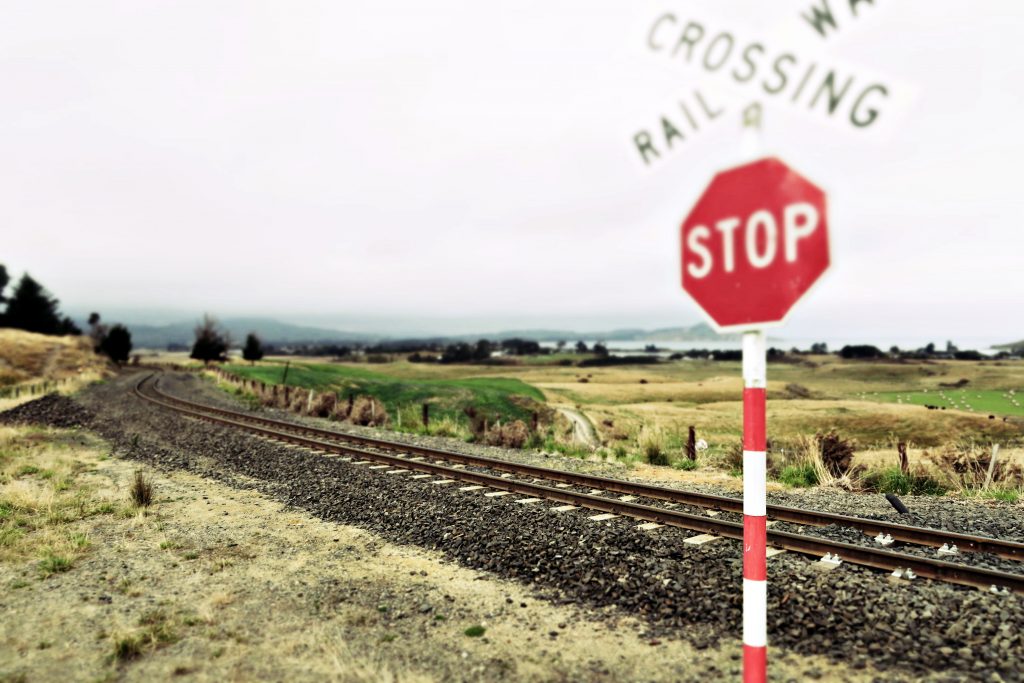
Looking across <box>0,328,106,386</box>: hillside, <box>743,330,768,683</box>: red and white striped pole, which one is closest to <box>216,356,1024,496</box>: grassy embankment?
<box>743,330,768,683</box>: red and white striped pole

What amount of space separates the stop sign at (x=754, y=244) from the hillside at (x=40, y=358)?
60049 millimetres

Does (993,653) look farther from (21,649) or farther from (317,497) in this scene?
(317,497)

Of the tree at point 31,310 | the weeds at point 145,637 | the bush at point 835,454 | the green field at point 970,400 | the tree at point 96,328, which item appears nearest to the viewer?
the weeds at point 145,637

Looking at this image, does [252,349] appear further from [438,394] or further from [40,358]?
[438,394]

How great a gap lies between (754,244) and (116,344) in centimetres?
11157

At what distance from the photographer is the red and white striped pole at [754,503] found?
3.06m

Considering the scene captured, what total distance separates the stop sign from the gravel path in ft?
11.7

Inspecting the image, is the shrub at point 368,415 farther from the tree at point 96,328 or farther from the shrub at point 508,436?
the tree at point 96,328

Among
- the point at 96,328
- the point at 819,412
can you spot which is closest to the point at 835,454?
the point at 819,412

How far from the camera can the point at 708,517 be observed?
815 centimetres

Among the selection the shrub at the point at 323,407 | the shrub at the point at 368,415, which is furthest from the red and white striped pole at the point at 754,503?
the shrub at the point at 323,407

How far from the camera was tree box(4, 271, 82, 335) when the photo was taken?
85.6m

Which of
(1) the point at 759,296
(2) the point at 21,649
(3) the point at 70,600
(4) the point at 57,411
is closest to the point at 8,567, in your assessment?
(3) the point at 70,600

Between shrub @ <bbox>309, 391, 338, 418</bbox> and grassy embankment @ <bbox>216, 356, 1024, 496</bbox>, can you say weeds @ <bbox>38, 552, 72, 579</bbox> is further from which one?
shrub @ <bbox>309, 391, 338, 418</bbox>
